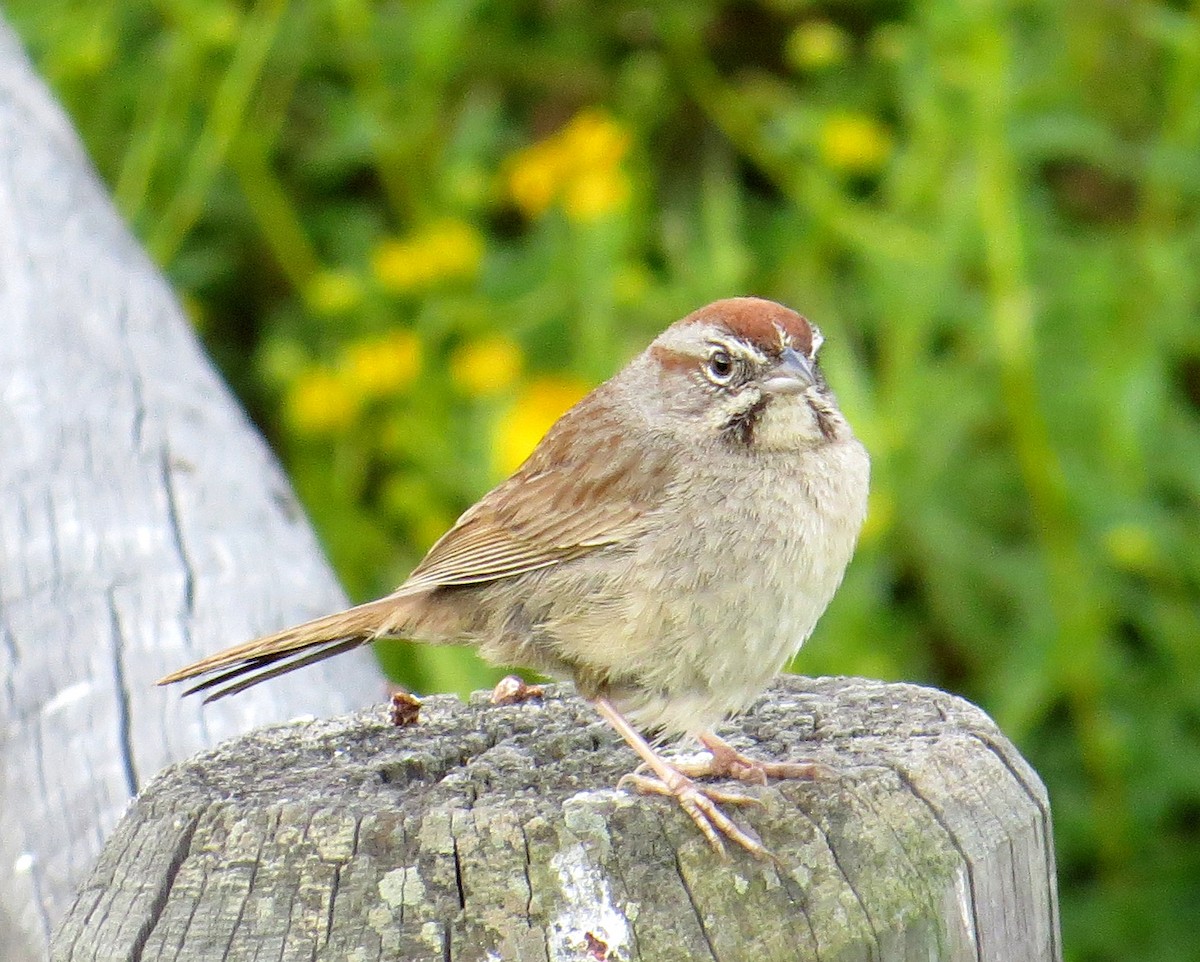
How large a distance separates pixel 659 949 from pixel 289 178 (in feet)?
16.5

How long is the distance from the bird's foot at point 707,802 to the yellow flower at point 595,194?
296 centimetres

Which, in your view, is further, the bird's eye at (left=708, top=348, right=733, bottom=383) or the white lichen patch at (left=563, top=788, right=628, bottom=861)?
the bird's eye at (left=708, top=348, right=733, bottom=383)

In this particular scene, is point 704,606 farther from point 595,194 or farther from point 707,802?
point 595,194

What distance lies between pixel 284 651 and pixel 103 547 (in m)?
0.49

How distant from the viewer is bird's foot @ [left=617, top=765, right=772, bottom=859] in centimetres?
208

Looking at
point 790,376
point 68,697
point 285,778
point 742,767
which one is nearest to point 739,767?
point 742,767

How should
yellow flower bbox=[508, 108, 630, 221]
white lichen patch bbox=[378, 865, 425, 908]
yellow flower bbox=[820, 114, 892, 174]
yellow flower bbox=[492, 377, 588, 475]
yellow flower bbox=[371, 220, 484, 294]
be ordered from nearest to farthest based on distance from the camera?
white lichen patch bbox=[378, 865, 425, 908]
yellow flower bbox=[492, 377, 588, 475]
yellow flower bbox=[820, 114, 892, 174]
yellow flower bbox=[508, 108, 630, 221]
yellow flower bbox=[371, 220, 484, 294]

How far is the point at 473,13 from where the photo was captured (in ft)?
20.5

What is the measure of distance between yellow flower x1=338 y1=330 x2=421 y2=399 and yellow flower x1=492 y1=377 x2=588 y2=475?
40 cm

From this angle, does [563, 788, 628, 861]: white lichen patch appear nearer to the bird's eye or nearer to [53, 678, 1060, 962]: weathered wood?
[53, 678, 1060, 962]: weathered wood

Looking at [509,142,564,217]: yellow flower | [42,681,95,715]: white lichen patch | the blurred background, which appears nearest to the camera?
[42,681,95,715]: white lichen patch

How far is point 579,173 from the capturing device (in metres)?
5.45

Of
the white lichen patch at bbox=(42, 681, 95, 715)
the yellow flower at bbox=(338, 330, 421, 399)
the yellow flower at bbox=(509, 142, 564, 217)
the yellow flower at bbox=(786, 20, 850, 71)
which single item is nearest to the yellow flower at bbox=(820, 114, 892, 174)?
the yellow flower at bbox=(786, 20, 850, 71)

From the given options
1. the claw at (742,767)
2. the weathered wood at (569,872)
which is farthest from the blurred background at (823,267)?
the weathered wood at (569,872)
